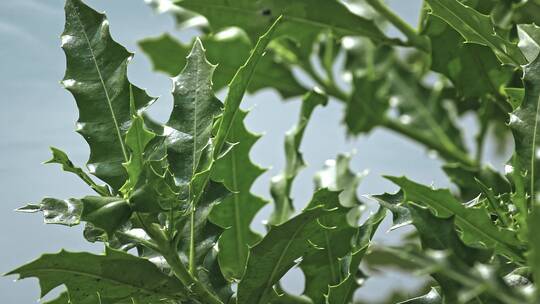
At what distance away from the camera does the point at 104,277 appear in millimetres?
1118

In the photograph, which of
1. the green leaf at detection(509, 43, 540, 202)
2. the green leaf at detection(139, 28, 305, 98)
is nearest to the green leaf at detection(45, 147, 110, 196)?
the green leaf at detection(509, 43, 540, 202)

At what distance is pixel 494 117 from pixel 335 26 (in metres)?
0.73

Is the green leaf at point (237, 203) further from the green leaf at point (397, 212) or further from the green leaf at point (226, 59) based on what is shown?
the green leaf at point (226, 59)

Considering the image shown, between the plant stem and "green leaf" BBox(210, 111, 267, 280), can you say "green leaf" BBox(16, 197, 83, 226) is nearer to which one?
"green leaf" BBox(210, 111, 267, 280)

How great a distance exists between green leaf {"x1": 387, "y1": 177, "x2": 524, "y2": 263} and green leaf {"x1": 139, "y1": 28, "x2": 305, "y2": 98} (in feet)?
4.16

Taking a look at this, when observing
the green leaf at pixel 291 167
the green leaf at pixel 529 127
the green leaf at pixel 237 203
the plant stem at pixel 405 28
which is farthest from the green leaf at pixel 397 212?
the plant stem at pixel 405 28

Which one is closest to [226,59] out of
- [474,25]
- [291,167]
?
[291,167]

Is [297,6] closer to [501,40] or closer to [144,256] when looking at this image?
[501,40]

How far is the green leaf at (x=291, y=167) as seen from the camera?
69.7 inches

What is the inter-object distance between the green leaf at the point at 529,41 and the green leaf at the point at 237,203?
0.50 meters

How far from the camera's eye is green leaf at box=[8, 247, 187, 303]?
1073mm

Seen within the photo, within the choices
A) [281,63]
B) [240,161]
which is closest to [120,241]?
[240,161]

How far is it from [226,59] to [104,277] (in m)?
1.29

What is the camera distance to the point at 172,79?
1.23 metres
